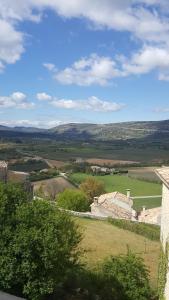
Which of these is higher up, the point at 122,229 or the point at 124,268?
the point at 124,268

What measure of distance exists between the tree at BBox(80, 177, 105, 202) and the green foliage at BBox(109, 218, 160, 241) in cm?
3474

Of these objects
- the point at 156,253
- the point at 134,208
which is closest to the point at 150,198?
the point at 134,208

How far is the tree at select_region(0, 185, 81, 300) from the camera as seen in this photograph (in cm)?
2219

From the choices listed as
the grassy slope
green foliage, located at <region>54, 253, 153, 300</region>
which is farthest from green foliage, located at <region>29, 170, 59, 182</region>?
green foliage, located at <region>54, 253, 153, 300</region>

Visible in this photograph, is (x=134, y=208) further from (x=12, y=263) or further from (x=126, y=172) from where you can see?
(x=12, y=263)

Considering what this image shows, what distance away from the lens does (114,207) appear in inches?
3110

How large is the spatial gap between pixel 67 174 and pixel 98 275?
293 ft

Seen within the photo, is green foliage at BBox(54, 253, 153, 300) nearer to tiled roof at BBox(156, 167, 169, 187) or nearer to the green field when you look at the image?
tiled roof at BBox(156, 167, 169, 187)

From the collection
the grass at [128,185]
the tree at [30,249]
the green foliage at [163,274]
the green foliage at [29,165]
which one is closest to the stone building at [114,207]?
the grass at [128,185]

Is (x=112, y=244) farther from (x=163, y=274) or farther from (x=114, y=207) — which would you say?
(x=114, y=207)

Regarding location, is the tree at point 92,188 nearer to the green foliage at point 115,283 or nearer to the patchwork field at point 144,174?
the patchwork field at point 144,174

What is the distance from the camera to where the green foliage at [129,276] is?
26109mm

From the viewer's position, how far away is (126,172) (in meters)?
125

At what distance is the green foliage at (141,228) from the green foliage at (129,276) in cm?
3041
